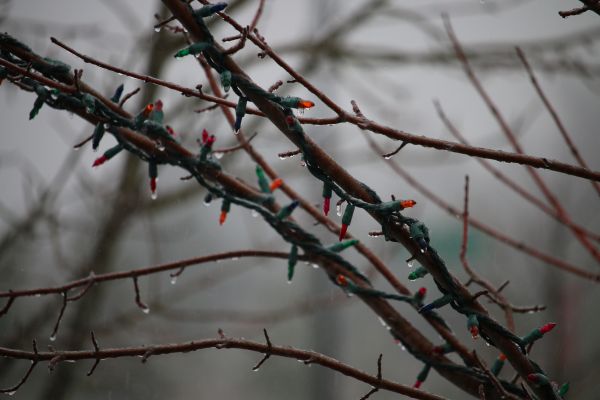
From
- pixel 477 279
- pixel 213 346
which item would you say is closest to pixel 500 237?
pixel 477 279

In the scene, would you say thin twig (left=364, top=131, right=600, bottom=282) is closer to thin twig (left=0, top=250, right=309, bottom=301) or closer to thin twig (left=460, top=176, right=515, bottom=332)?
thin twig (left=460, top=176, right=515, bottom=332)

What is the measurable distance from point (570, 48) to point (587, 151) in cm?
699

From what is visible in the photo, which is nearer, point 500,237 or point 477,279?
point 477,279

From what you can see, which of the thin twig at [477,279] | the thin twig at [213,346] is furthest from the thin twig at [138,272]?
the thin twig at [477,279]

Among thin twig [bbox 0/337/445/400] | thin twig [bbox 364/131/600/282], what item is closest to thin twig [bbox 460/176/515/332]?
thin twig [bbox 364/131/600/282]

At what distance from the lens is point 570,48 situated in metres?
2.72

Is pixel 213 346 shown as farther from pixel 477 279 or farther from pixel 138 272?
pixel 477 279

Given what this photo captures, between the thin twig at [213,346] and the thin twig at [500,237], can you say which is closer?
the thin twig at [213,346]

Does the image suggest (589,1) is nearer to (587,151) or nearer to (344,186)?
(344,186)

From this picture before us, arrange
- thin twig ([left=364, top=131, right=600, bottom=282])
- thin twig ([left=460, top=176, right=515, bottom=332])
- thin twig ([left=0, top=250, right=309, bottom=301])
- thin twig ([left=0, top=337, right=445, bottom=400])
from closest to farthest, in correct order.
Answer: thin twig ([left=0, top=337, right=445, bottom=400]) → thin twig ([left=0, top=250, right=309, bottom=301]) → thin twig ([left=460, top=176, right=515, bottom=332]) → thin twig ([left=364, top=131, right=600, bottom=282])

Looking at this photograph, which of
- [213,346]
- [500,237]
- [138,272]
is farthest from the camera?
[500,237]

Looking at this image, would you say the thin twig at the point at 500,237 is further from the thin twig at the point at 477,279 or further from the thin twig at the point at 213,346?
the thin twig at the point at 213,346

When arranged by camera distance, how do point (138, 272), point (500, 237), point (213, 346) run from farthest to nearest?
point (500, 237) < point (138, 272) < point (213, 346)

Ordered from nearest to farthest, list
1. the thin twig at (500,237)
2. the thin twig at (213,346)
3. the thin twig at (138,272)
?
the thin twig at (213,346) < the thin twig at (138,272) < the thin twig at (500,237)
